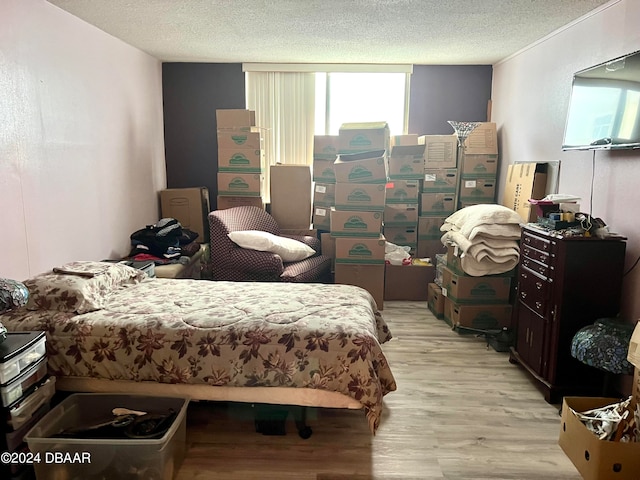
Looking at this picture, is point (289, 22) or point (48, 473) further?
point (289, 22)

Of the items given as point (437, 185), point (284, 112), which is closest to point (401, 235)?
point (437, 185)

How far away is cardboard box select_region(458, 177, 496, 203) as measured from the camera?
467cm

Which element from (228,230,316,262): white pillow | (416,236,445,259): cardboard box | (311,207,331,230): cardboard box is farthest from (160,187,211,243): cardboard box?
(416,236,445,259): cardboard box

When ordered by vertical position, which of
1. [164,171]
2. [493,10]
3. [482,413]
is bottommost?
[482,413]

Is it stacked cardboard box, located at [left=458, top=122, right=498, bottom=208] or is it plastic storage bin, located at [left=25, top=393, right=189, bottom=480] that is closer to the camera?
plastic storage bin, located at [left=25, top=393, right=189, bottom=480]

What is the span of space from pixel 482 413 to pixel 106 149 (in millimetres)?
3317

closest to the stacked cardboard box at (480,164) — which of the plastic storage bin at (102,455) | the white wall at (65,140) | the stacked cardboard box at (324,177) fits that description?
the stacked cardboard box at (324,177)

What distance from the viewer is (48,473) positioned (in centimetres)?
188

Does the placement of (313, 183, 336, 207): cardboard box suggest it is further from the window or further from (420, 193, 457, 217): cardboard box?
(420, 193, 457, 217): cardboard box

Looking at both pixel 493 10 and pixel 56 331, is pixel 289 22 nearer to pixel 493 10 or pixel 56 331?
pixel 493 10

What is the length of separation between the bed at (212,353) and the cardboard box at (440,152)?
274cm

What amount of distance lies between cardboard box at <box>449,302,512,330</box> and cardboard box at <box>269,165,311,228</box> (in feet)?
6.16

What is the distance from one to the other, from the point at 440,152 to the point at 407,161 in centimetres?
35

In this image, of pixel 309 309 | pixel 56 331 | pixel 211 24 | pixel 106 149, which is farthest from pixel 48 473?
pixel 211 24
